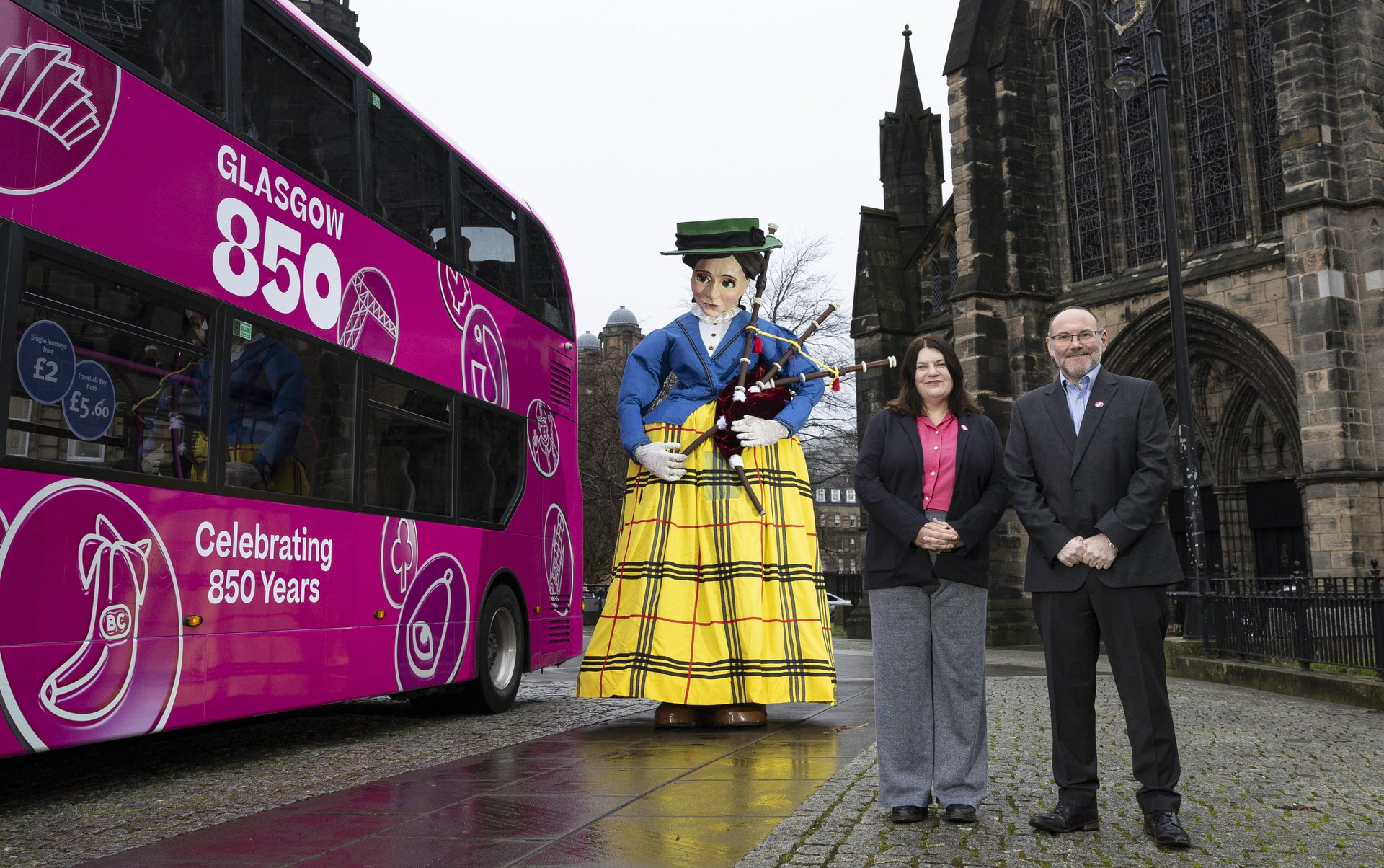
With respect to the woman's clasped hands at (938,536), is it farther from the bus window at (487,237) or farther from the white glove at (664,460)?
the bus window at (487,237)

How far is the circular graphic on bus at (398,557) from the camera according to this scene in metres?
7.91

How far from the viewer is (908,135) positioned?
1203 inches

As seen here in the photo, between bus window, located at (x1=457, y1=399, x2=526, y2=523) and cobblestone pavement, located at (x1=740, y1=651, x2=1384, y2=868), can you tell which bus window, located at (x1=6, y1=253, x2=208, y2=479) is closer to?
bus window, located at (x1=457, y1=399, x2=526, y2=523)

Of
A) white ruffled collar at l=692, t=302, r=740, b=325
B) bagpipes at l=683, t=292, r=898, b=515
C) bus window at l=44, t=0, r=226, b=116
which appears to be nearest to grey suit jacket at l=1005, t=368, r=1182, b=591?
bagpipes at l=683, t=292, r=898, b=515

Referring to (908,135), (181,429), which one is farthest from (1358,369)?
(181,429)

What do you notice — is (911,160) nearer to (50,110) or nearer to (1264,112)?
(1264,112)

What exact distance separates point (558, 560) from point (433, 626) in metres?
2.37

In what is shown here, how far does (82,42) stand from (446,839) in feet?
12.6

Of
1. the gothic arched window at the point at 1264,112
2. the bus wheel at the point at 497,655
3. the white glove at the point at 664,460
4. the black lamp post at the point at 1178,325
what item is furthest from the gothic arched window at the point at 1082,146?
the white glove at the point at 664,460

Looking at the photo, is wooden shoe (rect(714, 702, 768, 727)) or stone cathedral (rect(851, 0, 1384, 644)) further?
stone cathedral (rect(851, 0, 1384, 644))

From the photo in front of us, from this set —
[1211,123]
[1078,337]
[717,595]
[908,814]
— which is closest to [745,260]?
[717,595]

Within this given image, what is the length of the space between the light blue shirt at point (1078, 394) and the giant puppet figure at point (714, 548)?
2.92 meters

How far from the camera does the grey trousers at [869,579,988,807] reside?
178 inches

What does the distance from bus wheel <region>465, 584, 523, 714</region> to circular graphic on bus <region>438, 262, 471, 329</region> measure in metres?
2.17
